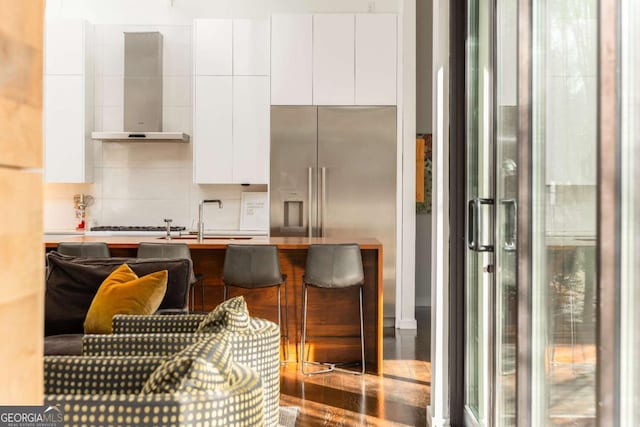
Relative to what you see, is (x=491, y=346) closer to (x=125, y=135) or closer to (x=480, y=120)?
(x=480, y=120)

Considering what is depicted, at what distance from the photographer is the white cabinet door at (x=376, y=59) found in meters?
6.63

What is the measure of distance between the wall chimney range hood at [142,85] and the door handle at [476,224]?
4529 mm

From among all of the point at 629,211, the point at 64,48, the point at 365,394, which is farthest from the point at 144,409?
the point at 64,48

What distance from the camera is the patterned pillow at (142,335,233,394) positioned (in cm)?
157

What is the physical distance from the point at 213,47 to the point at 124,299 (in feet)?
13.6

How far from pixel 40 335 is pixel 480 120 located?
262 cm

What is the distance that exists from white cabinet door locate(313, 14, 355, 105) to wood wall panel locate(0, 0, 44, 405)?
19.7 ft

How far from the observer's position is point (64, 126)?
668cm

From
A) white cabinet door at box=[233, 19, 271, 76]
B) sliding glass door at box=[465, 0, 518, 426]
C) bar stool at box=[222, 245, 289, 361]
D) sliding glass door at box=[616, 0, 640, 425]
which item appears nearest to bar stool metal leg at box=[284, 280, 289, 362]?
bar stool at box=[222, 245, 289, 361]

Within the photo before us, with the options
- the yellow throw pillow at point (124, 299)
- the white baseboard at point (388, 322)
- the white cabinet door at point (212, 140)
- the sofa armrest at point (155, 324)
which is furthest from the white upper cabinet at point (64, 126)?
the sofa armrest at point (155, 324)

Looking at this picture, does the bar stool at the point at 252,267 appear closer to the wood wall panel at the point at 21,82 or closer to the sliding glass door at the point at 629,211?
the sliding glass door at the point at 629,211

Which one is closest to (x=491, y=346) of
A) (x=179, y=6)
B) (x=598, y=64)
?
(x=598, y=64)

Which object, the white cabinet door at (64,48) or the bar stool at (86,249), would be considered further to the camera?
the white cabinet door at (64,48)

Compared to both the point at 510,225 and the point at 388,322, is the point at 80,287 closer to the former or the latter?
the point at 510,225
